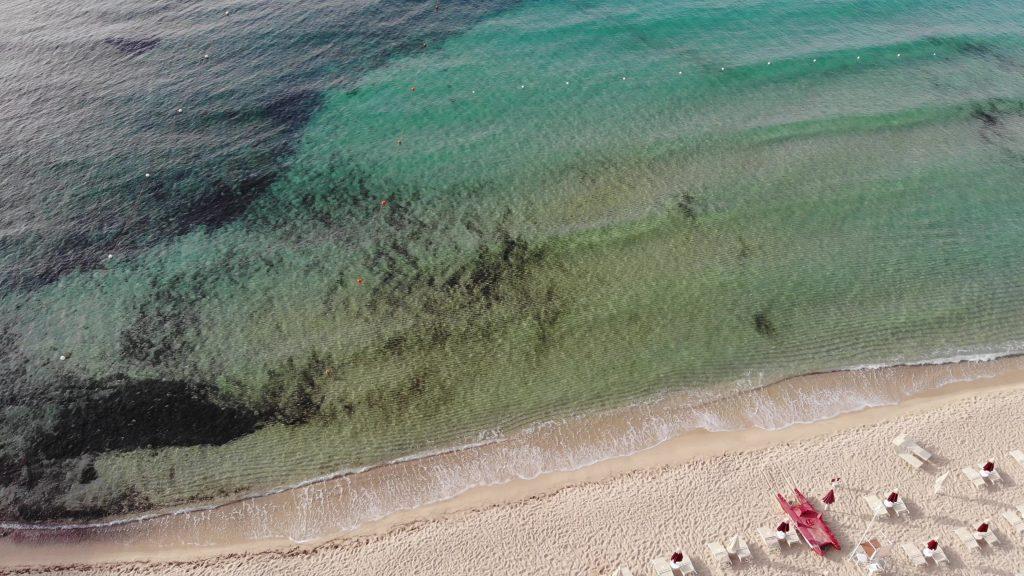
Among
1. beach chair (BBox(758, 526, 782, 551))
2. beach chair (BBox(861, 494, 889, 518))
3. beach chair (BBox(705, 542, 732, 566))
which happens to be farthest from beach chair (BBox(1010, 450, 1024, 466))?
beach chair (BBox(705, 542, 732, 566))

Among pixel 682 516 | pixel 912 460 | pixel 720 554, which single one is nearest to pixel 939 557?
pixel 912 460

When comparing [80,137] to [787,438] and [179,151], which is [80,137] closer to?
[179,151]

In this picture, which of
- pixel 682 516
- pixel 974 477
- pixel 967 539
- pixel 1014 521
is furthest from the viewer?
pixel 974 477

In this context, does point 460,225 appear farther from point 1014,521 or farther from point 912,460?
point 1014,521

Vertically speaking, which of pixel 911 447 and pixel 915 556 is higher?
pixel 911 447

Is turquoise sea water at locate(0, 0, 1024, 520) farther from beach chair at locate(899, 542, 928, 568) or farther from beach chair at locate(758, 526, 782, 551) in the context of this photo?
beach chair at locate(899, 542, 928, 568)

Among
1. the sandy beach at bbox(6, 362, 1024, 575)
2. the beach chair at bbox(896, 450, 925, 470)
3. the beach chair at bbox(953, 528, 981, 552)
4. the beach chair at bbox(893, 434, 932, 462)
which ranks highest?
the beach chair at bbox(893, 434, 932, 462)
